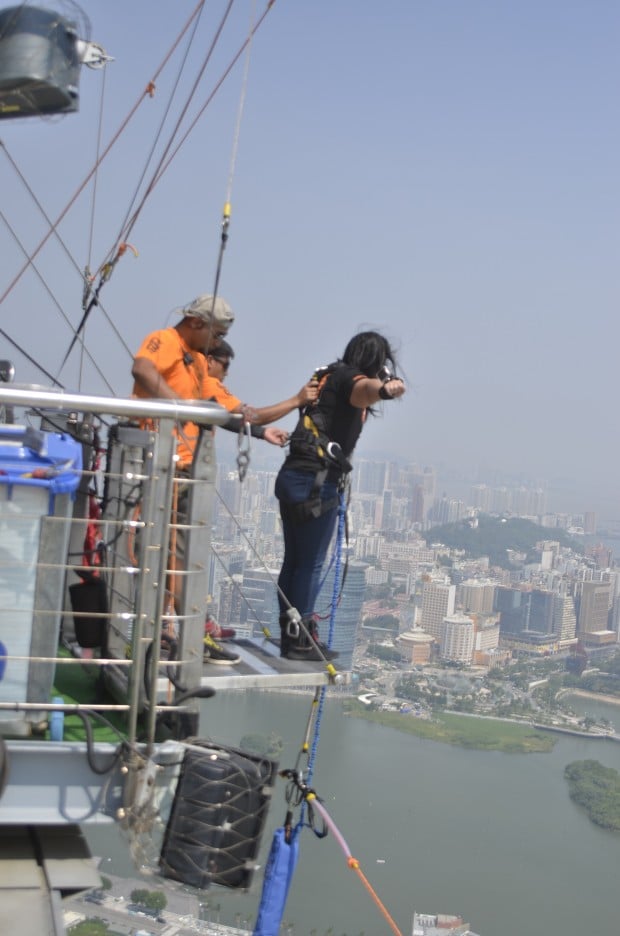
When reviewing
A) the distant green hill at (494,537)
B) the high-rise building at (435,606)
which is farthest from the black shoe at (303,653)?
the distant green hill at (494,537)

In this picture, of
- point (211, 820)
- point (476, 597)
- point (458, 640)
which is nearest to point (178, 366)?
point (211, 820)

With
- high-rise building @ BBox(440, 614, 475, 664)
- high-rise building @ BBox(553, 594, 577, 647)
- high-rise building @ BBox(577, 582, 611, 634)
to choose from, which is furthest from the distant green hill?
high-rise building @ BBox(440, 614, 475, 664)

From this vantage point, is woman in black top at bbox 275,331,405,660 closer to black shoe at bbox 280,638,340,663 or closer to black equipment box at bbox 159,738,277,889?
black shoe at bbox 280,638,340,663

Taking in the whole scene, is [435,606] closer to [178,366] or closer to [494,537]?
[494,537]

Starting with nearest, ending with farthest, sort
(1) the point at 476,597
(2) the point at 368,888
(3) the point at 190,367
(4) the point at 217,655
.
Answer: (4) the point at 217,655
(3) the point at 190,367
(2) the point at 368,888
(1) the point at 476,597

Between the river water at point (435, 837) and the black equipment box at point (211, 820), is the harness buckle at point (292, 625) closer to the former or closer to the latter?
the black equipment box at point (211, 820)

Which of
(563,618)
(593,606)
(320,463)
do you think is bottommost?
(563,618)

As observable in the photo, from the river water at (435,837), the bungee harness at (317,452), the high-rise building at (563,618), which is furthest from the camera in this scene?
the high-rise building at (563,618)
